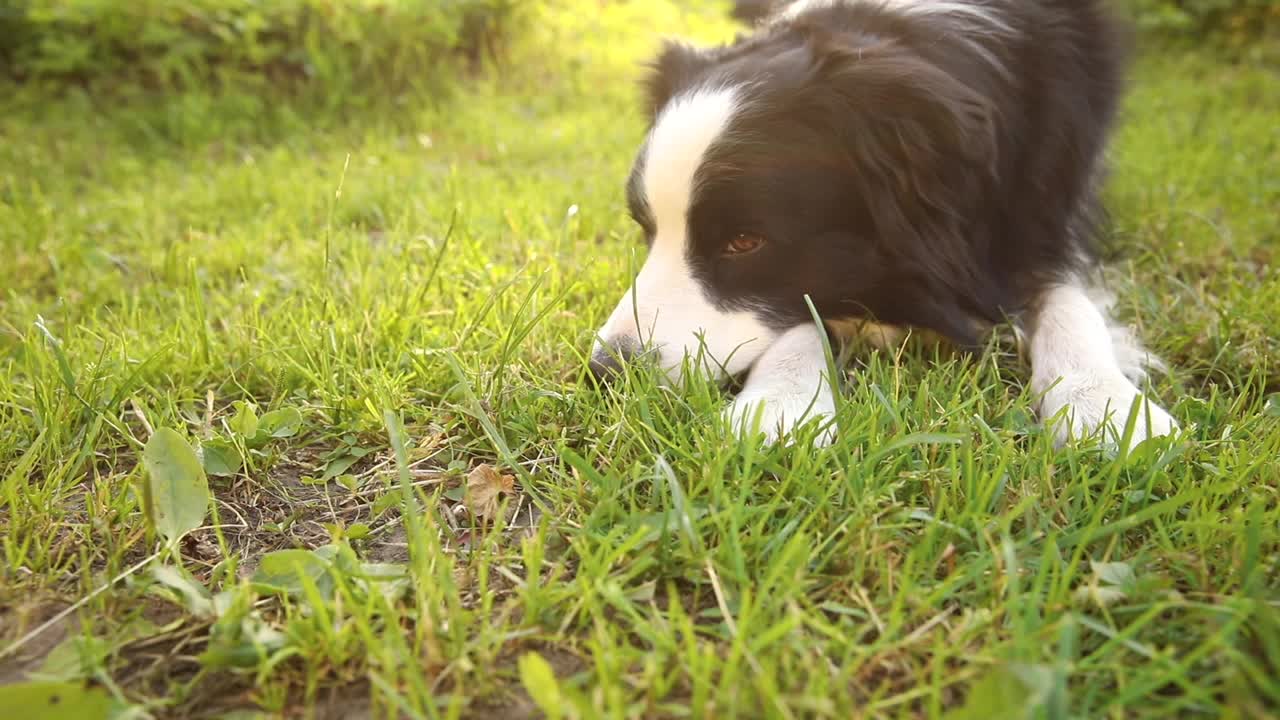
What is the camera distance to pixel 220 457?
142 centimetres

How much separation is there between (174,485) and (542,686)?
2.20 ft

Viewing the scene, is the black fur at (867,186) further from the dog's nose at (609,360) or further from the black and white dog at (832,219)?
the dog's nose at (609,360)

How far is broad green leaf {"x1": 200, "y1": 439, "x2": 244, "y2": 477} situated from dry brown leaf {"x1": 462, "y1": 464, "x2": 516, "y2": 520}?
0.39 meters

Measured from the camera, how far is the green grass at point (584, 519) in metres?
0.95

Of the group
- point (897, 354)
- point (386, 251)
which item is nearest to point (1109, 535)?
point (897, 354)

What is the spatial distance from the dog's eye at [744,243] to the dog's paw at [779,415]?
1.17ft

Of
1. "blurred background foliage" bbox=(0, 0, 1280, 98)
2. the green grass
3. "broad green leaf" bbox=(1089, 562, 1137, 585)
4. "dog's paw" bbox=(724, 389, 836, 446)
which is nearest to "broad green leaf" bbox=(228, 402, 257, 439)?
the green grass

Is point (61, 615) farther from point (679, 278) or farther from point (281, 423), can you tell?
point (679, 278)

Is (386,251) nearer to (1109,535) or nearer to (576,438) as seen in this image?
(576,438)

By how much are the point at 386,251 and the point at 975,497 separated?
175cm

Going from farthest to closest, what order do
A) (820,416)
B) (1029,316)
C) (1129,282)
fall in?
(1129,282), (1029,316), (820,416)

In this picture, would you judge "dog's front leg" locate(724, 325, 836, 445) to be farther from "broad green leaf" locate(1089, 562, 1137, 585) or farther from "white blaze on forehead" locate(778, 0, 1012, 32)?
"white blaze on forehead" locate(778, 0, 1012, 32)

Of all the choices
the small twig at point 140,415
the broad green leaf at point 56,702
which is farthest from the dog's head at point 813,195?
the broad green leaf at point 56,702

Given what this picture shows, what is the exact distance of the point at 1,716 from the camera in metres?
0.88
